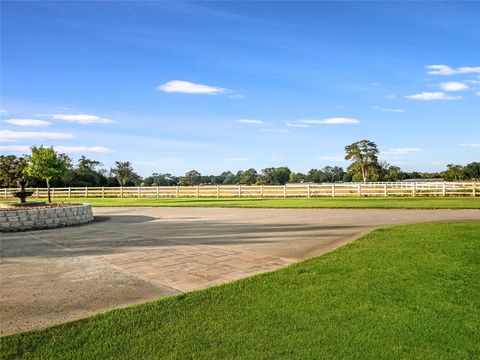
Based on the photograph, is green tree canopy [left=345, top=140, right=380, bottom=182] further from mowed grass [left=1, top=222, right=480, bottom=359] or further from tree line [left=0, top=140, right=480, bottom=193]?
mowed grass [left=1, top=222, right=480, bottom=359]

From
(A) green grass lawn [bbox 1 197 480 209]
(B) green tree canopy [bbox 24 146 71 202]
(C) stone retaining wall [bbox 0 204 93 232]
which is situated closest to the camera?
(C) stone retaining wall [bbox 0 204 93 232]

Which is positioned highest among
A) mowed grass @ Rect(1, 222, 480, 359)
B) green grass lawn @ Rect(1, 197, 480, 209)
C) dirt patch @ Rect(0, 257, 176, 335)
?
green grass lawn @ Rect(1, 197, 480, 209)

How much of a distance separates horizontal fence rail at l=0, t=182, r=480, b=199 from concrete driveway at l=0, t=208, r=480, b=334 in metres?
18.7

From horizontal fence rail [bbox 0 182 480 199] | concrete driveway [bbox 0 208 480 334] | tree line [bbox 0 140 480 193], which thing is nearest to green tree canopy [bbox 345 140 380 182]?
tree line [bbox 0 140 480 193]

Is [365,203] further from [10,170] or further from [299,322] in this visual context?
[10,170]

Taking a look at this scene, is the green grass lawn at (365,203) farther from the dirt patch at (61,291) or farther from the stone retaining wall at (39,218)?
the dirt patch at (61,291)

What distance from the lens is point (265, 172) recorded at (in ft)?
400

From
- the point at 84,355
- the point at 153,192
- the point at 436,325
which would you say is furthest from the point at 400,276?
the point at 153,192

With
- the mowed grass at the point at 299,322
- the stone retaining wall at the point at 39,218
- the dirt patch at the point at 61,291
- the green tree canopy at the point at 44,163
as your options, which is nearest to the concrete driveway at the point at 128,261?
the dirt patch at the point at 61,291

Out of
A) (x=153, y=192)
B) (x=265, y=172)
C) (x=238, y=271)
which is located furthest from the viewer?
(x=265, y=172)

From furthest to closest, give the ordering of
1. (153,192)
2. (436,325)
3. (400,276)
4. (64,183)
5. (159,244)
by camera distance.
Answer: (64,183) < (153,192) < (159,244) < (400,276) < (436,325)

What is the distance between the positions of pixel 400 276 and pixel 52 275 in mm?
4857

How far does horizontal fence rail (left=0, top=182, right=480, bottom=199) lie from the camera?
27.0 metres

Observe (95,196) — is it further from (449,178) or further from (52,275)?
(449,178)
